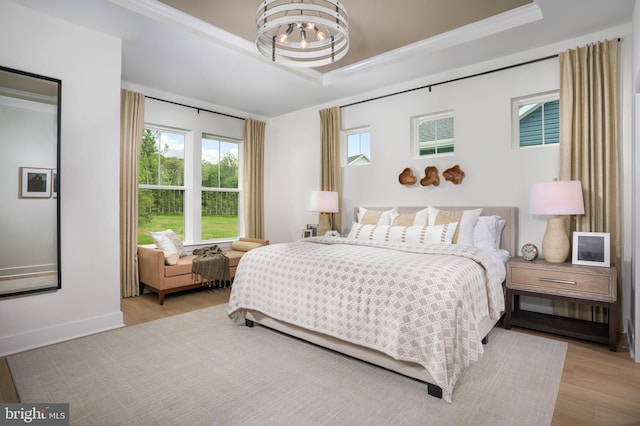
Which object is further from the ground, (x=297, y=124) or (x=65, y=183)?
(x=297, y=124)

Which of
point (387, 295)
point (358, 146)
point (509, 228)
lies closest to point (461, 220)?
point (509, 228)

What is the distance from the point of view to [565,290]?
110 inches

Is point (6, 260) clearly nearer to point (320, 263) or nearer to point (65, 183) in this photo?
point (65, 183)

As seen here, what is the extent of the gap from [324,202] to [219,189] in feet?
5.89

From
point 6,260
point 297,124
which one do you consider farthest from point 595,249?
point 6,260

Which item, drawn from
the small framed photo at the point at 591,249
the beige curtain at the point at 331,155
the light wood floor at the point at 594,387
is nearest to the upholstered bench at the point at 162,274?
the light wood floor at the point at 594,387

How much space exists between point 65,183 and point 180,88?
2.17 m

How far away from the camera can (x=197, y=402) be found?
6.40 ft

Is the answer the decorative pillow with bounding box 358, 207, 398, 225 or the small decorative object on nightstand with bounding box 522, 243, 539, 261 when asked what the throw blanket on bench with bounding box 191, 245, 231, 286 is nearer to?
the decorative pillow with bounding box 358, 207, 398, 225

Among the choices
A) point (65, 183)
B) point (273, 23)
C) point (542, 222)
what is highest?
point (273, 23)

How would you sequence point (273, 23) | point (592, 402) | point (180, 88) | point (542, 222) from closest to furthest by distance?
point (592, 402), point (273, 23), point (542, 222), point (180, 88)

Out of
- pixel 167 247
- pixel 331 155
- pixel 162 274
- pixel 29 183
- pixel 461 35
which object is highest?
pixel 461 35

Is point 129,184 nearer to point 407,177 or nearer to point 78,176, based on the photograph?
point 78,176

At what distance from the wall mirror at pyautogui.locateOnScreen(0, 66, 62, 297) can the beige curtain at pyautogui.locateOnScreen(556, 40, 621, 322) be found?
4.45 metres
